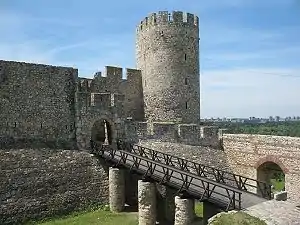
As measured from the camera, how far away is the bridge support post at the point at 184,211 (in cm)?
1308

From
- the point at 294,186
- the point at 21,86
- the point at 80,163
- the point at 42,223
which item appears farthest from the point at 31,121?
the point at 294,186

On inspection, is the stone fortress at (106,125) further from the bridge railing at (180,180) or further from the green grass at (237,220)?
the green grass at (237,220)

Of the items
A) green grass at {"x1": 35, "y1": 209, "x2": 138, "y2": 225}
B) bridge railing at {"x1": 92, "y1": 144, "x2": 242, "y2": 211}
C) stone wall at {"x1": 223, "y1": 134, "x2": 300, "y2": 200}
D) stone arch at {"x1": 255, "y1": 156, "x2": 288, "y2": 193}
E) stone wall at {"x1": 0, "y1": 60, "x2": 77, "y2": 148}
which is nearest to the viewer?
bridge railing at {"x1": 92, "y1": 144, "x2": 242, "y2": 211}

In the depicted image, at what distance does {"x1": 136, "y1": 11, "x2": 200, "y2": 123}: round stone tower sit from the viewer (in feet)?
70.1

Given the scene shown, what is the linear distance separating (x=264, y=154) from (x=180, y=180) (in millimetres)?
7221

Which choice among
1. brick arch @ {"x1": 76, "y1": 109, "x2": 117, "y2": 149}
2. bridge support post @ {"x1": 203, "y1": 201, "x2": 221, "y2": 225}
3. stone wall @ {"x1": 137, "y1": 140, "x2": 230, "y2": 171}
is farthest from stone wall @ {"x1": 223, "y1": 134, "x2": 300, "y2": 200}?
brick arch @ {"x1": 76, "y1": 109, "x2": 117, "y2": 149}

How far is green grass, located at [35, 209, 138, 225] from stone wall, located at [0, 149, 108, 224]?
1.29 ft

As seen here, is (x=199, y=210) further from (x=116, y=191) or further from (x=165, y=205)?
(x=116, y=191)

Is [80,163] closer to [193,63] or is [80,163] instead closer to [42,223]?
[42,223]

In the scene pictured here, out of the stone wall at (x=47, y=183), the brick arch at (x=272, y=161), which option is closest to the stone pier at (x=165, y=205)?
the stone wall at (x=47, y=183)

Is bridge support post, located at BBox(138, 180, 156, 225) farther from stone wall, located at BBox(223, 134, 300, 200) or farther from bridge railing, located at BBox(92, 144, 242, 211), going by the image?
stone wall, located at BBox(223, 134, 300, 200)

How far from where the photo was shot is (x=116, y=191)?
16.3 meters

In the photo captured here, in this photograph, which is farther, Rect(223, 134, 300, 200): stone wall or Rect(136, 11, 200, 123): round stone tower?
Rect(136, 11, 200, 123): round stone tower

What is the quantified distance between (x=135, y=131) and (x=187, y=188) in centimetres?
597
